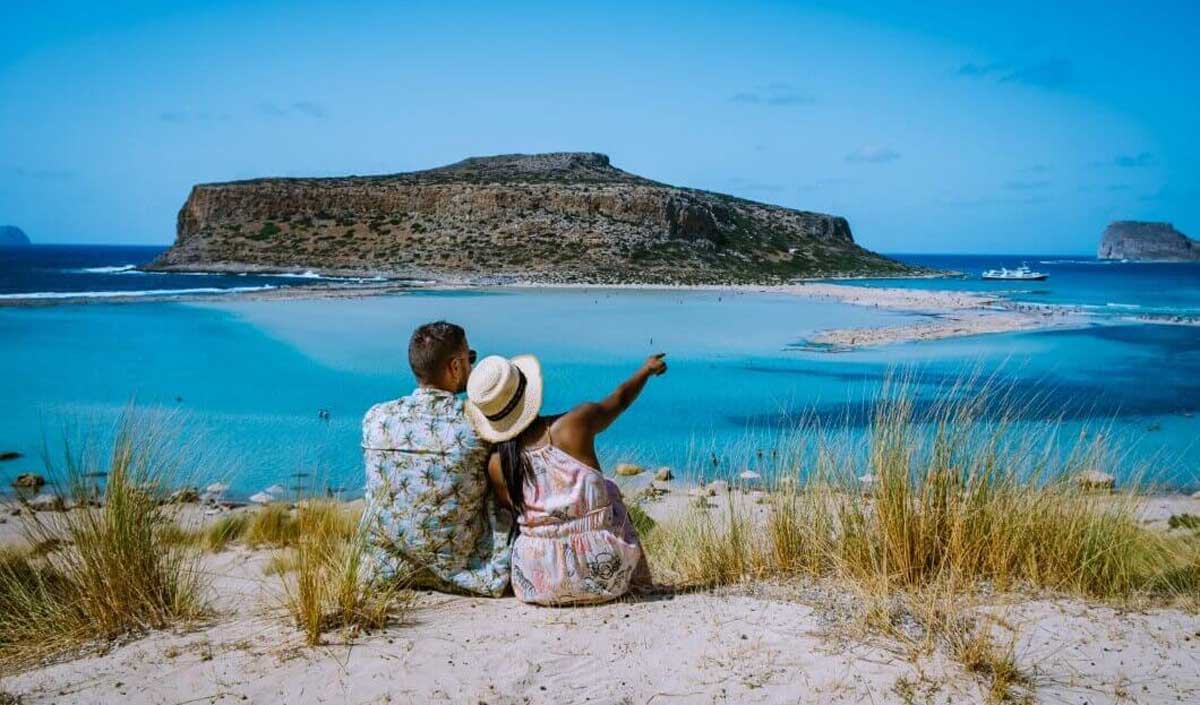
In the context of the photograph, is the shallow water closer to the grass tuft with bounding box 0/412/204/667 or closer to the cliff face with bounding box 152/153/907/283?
the grass tuft with bounding box 0/412/204/667

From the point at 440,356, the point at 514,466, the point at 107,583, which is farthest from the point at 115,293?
the point at 514,466

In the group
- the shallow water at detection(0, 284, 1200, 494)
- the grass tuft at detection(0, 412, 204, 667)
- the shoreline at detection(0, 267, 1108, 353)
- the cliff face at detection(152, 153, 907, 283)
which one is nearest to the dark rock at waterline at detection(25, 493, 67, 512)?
the shallow water at detection(0, 284, 1200, 494)

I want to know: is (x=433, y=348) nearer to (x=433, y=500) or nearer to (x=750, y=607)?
(x=433, y=500)

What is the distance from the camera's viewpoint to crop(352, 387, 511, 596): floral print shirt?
3.93 meters

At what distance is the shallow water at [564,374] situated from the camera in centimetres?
1060

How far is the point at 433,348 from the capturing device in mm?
3949

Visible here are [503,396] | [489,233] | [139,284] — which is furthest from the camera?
[489,233]

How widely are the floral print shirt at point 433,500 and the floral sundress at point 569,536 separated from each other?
0.78 ft

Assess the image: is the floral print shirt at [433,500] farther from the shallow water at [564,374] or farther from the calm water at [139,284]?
the calm water at [139,284]

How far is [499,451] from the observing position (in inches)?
153

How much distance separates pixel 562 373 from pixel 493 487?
38.3 ft

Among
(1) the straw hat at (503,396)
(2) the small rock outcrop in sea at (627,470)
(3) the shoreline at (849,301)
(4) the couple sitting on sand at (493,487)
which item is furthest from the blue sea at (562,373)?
(1) the straw hat at (503,396)

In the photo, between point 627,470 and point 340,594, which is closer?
point 340,594

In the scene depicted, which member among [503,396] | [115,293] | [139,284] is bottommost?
[115,293]
